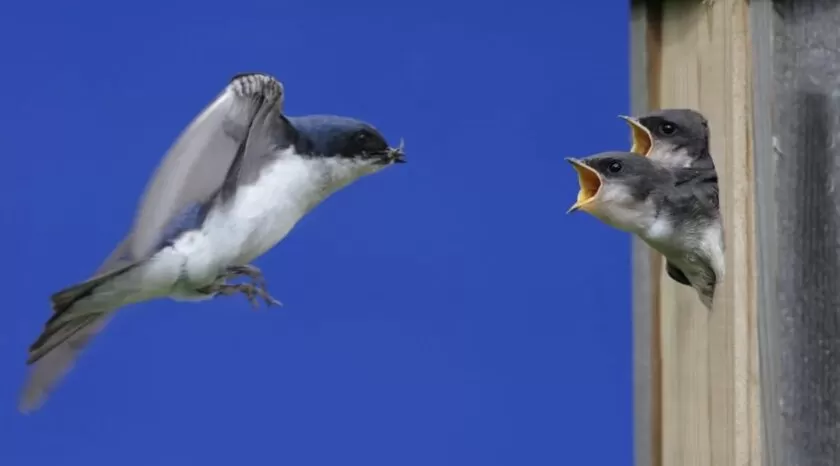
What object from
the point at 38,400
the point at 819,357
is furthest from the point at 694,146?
the point at 38,400

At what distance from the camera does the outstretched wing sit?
818 mm

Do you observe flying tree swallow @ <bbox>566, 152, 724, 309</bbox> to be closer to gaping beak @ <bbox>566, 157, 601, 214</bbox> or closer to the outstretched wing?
gaping beak @ <bbox>566, 157, 601, 214</bbox>

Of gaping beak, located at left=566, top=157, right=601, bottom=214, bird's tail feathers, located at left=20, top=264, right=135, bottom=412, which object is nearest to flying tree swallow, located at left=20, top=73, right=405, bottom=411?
bird's tail feathers, located at left=20, top=264, right=135, bottom=412

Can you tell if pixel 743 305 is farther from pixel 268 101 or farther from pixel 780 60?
pixel 268 101

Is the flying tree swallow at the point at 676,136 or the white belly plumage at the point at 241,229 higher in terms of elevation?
the flying tree swallow at the point at 676,136

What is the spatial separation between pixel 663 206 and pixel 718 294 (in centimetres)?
7

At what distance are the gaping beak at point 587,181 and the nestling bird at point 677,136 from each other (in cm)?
7

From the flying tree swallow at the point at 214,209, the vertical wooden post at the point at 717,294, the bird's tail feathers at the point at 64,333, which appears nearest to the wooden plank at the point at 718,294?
the vertical wooden post at the point at 717,294

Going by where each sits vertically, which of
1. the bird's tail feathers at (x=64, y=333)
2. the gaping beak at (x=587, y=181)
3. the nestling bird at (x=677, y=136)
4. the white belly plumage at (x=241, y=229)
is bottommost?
the bird's tail feathers at (x=64, y=333)

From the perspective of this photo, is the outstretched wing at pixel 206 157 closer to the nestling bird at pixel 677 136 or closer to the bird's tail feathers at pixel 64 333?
the bird's tail feathers at pixel 64 333

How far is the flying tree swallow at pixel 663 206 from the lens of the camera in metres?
0.94

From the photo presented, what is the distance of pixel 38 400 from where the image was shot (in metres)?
0.83

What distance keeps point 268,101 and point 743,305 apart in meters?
0.31

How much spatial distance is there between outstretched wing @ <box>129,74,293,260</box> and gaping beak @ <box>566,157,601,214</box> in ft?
0.60
